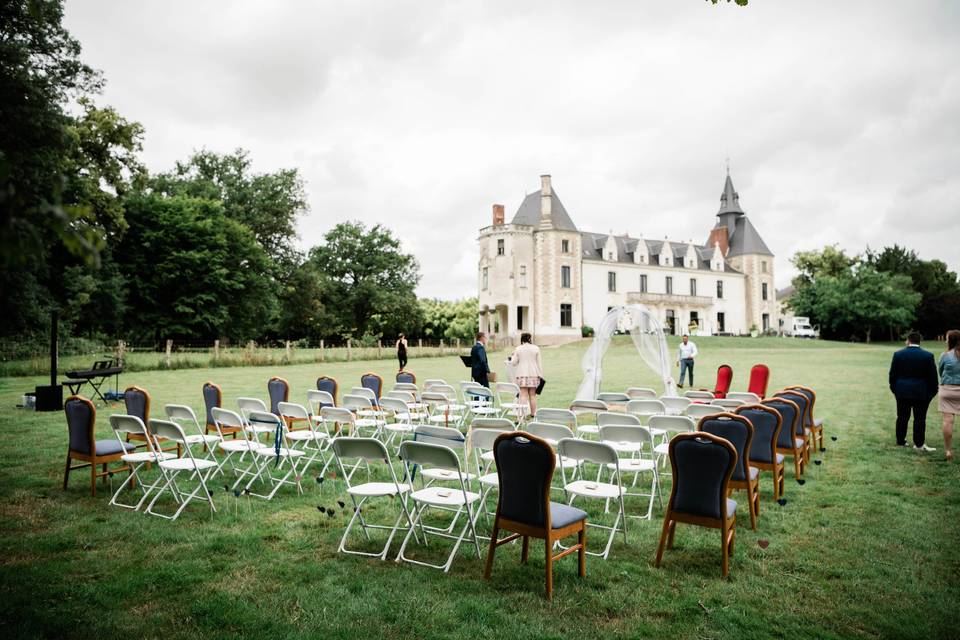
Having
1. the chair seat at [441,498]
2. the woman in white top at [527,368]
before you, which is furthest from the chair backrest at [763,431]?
the woman in white top at [527,368]

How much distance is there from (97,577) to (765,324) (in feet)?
220

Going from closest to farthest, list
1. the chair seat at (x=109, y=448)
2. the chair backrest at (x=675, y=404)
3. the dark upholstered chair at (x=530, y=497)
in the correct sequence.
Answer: the dark upholstered chair at (x=530, y=497)
the chair seat at (x=109, y=448)
the chair backrest at (x=675, y=404)

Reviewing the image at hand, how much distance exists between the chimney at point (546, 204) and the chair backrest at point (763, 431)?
1780 inches

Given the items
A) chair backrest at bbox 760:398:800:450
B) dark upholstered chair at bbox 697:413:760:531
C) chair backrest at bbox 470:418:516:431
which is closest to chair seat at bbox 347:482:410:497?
chair backrest at bbox 470:418:516:431

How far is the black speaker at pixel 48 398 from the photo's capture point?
486 inches

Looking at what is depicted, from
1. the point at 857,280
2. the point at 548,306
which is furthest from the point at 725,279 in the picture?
the point at 548,306

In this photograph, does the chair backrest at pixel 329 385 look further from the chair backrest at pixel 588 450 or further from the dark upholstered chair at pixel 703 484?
the dark upholstered chair at pixel 703 484

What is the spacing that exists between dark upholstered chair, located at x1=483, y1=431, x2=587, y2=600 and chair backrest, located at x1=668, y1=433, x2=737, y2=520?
0.82m

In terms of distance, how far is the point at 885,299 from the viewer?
165ft

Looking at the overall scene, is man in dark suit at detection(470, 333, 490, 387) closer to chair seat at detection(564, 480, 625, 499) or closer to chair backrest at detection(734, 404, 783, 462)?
chair backrest at detection(734, 404, 783, 462)

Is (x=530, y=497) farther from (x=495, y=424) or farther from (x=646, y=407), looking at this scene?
(x=646, y=407)

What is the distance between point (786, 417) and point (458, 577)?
181 inches

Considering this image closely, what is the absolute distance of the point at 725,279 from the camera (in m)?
61.7

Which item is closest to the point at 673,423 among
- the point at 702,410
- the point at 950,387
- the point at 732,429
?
the point at 732,429
